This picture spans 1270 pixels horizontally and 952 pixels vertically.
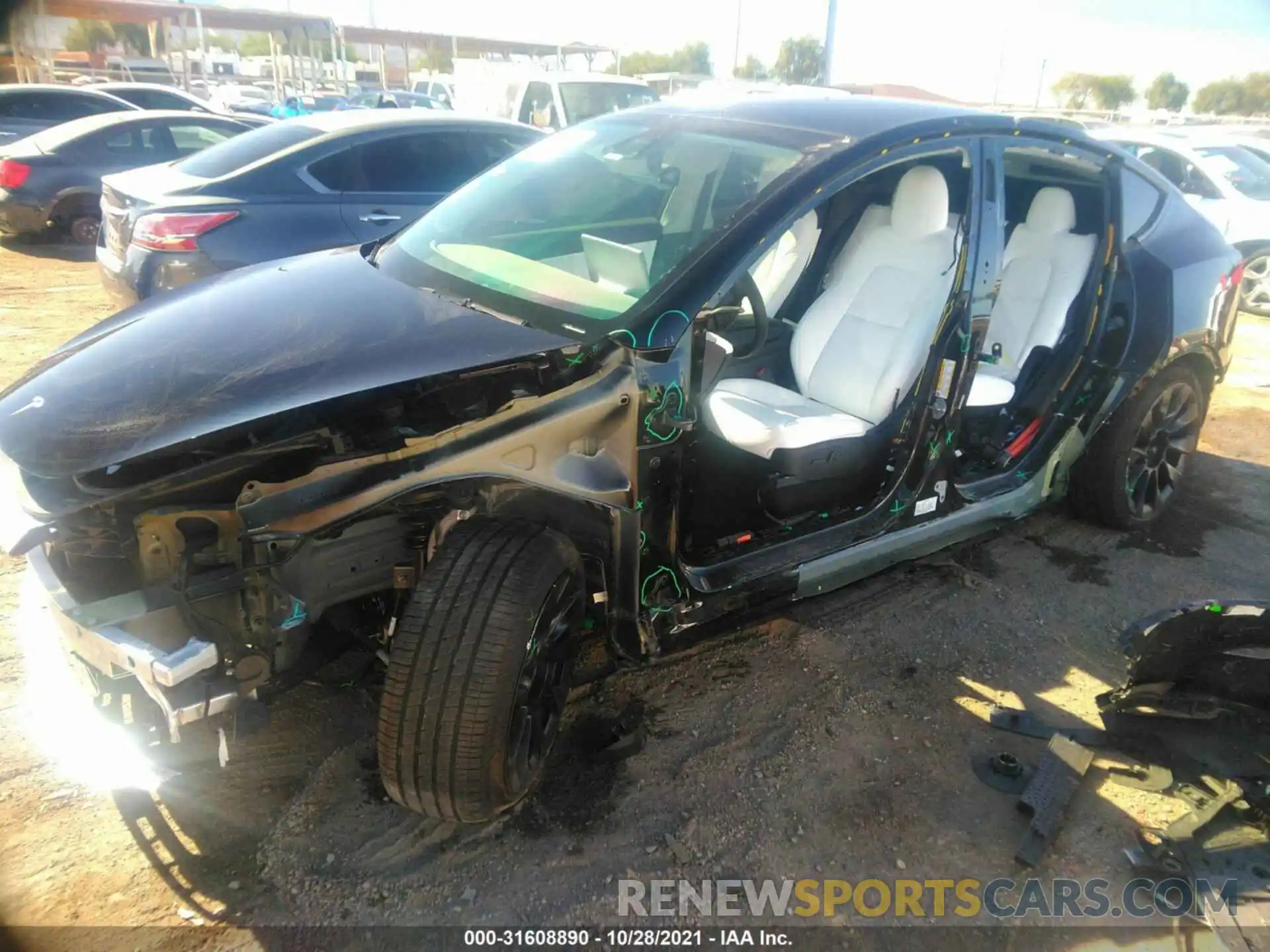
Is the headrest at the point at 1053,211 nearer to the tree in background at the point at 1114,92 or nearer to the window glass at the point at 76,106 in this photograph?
the window glass at the point at 76,106

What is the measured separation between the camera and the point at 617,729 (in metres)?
2.67

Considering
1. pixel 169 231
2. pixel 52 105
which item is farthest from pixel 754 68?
pixel 169 231

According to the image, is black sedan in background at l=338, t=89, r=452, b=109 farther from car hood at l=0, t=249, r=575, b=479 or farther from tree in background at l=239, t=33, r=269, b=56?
tree in background at l=239, t=33, r=269, b=56

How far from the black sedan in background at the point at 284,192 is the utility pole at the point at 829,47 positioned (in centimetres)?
1573

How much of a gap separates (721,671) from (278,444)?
65.3 inches

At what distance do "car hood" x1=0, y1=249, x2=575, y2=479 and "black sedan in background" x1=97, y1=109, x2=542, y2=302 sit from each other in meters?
2.24

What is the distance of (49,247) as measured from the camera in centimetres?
973

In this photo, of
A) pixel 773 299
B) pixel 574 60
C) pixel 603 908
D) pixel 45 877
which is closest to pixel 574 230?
pixel 773 299

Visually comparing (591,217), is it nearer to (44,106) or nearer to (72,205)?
(72,205)

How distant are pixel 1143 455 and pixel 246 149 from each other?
5.48 m

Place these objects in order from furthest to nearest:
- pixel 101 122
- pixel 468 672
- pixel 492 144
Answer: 1. pixel 101 122
2. pixel 492 144
3. pixel 468 672

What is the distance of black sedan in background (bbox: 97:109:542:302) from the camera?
5000mm

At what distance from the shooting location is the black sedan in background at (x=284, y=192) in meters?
5.00

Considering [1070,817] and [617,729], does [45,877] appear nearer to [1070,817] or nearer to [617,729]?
[617,729]
